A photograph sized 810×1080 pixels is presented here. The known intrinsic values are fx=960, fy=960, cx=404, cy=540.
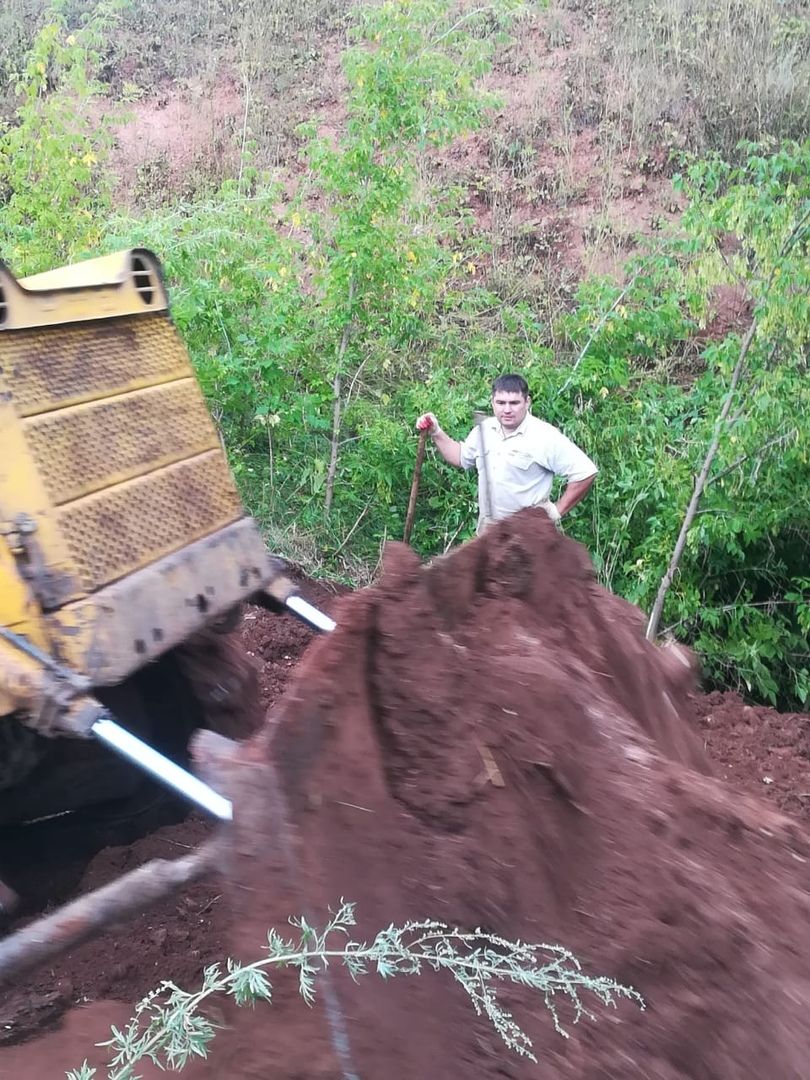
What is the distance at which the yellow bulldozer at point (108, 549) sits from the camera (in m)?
2.53

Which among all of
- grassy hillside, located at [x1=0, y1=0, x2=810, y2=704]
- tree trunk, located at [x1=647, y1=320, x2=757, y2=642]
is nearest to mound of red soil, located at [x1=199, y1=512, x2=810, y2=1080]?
tree trunk, located at [x1=647, y1=320, x2=757, y2=642]

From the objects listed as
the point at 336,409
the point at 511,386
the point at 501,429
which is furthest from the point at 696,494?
the point at 336,409

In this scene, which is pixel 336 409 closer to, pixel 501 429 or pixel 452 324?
pixel 501 429

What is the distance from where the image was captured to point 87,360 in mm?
3004

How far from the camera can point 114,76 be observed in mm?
14703

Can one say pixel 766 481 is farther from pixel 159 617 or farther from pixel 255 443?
pixel 159 617

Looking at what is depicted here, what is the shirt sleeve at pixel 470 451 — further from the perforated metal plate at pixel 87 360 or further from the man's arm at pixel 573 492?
the perforated metal plate at pixel 87 360

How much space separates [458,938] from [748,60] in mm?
12874

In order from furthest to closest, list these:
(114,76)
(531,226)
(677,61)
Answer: (114,76) → (677,61) → (531,226)

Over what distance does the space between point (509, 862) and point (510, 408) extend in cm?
353

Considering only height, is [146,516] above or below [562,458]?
above

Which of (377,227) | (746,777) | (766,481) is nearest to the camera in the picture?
(746,777)

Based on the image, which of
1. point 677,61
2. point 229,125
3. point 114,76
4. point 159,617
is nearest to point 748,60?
point 677,61

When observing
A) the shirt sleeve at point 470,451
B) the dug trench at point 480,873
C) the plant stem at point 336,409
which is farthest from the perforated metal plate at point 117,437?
the plant stem at point 336,409
